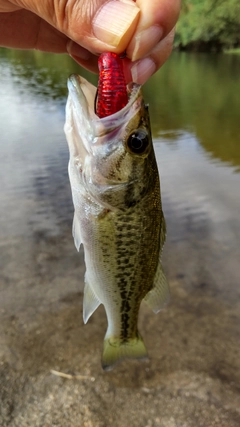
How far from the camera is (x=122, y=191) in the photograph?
2172mm

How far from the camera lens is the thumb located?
1927 millimetres

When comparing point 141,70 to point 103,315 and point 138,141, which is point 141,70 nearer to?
point 138,141

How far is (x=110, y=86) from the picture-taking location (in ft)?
5.94

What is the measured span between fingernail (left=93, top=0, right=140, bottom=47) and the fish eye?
0.44 metres

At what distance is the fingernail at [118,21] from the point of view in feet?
6.31

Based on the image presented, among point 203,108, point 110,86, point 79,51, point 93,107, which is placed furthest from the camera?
point 203,108

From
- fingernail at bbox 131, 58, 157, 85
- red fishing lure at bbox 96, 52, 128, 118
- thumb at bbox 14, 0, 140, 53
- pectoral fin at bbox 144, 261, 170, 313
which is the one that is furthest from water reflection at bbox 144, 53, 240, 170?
red fishing lure at bbox 96, 52, 128, 118

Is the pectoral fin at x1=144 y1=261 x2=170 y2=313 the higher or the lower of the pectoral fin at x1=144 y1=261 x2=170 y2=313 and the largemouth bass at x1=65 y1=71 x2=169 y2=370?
the lower

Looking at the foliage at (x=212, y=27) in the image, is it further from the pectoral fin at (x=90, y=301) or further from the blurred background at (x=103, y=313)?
the pectoral fin at (x=90, y=301)

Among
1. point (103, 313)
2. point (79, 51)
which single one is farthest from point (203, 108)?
point (79, 51)

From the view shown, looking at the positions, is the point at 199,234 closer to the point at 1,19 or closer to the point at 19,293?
the point at 19,293

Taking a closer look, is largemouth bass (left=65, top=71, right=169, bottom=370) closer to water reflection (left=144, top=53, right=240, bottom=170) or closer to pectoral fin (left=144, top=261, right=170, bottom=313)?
pectoral fin (left=144, top=261, right=170, bottom=313)

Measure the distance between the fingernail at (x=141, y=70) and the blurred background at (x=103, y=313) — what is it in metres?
3.48

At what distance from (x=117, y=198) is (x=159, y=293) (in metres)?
0.77
